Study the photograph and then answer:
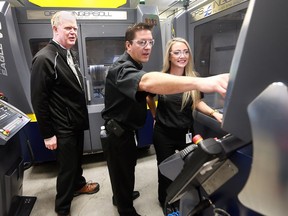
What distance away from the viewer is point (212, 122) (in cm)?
188

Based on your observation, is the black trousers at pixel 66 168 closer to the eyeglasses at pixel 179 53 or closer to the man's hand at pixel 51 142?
the man's hand at pixel 51 142

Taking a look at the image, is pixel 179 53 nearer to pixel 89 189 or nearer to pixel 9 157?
pixel 9 157

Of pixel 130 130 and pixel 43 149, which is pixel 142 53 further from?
pixel 43 149

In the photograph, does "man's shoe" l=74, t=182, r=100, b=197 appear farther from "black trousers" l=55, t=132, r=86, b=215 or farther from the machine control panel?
the machine control panel

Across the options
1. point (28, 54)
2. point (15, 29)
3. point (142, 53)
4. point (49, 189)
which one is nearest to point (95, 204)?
point (49, 189)

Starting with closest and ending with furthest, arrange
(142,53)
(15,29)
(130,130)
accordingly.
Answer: (142,53), (130,130), (15,29)

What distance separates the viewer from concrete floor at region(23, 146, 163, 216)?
2104mm

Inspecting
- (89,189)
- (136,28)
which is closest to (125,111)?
(136,28)

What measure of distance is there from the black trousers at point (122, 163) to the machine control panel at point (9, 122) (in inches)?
25.9

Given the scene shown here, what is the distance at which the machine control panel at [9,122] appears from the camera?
1436 millimetres

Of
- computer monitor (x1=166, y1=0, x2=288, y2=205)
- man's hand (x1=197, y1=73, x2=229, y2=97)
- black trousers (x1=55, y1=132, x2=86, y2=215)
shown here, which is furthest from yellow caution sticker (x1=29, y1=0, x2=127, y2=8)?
computer monitor (x1=166, y1=0, x2=288, y2=205)

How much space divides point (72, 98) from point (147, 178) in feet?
4.60

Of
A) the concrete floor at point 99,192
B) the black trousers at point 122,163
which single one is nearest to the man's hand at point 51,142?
the black trousers at point 122,163

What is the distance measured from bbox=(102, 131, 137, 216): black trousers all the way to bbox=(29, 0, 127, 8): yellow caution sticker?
186 cm
